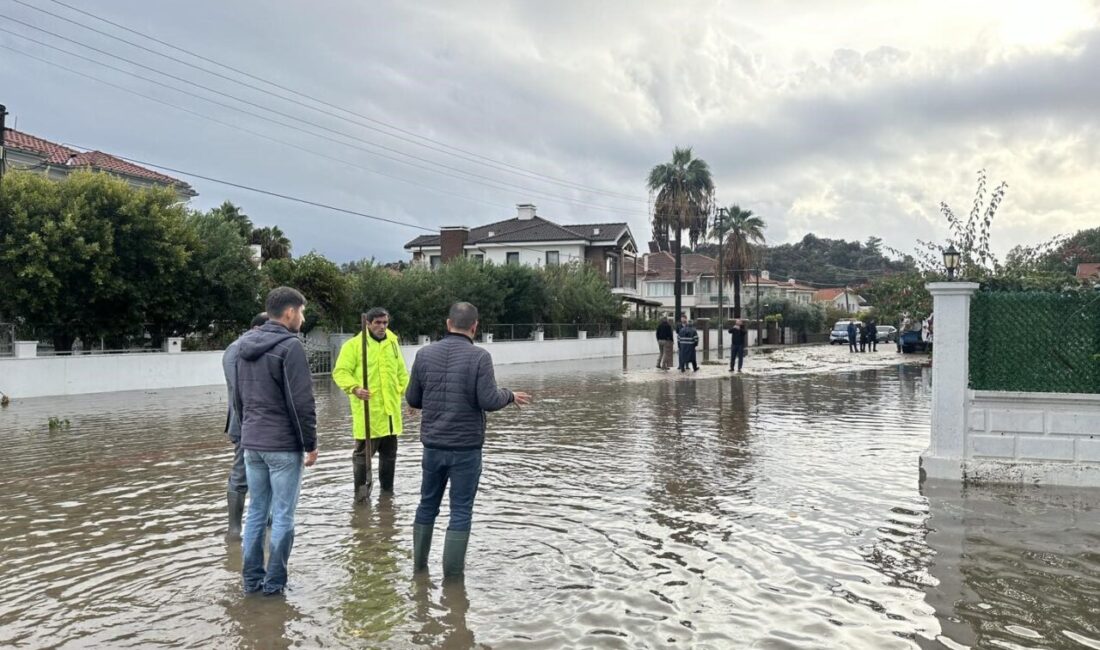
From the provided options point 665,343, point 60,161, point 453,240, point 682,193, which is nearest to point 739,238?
point 682,193

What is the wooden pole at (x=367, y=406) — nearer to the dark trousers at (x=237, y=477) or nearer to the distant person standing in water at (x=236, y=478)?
the distant person standing in water at (x=236, y=478)

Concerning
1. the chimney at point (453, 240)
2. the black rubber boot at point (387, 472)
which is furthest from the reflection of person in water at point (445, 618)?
the chimney at point (453, 240)

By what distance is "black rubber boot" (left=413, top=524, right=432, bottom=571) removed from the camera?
18.0 ft

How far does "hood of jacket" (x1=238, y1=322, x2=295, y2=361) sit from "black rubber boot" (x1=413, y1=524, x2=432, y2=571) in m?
1.57

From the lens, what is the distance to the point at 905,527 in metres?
6.74

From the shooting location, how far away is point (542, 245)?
5694cm

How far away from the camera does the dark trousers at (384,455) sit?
7.75 meters

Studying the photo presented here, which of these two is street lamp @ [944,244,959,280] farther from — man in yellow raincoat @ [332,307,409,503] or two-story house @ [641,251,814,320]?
two-story house @ [641,251,814,320]

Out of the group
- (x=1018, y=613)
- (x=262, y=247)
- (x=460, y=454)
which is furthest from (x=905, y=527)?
(x=262, y=247)

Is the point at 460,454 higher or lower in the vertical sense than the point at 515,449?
higher

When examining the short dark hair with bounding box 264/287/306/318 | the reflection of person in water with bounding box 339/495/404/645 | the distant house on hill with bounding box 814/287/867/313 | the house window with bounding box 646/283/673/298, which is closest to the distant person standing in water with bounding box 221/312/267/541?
the short dark hair with bounding box 264/287/306/318

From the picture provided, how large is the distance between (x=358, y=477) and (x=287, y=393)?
3041 millimetres

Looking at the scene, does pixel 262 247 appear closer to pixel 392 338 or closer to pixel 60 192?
pixel 60 192

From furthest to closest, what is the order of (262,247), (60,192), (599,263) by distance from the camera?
(599,263) < (262,247) < (60,192)
